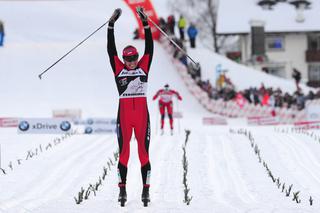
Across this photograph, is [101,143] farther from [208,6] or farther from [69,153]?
[208,6]

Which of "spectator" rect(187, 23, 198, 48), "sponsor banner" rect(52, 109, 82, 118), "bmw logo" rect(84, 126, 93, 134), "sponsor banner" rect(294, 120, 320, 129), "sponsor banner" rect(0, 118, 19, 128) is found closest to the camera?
"bmw logo" rect(84, 126, 93, 134)

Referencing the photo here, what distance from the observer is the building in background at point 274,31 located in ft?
166

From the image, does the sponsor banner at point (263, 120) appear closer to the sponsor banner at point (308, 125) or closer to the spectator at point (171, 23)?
the sponsor banner at point (308, 125)

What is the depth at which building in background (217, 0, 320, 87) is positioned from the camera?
166ft

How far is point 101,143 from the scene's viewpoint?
14.4m

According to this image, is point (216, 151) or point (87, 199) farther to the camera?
point (216, 151)

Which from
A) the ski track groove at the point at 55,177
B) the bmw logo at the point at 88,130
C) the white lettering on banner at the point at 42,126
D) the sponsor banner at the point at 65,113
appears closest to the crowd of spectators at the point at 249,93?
the sponsor banner at the point at 65,113

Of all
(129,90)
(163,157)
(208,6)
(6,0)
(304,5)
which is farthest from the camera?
(6,0)

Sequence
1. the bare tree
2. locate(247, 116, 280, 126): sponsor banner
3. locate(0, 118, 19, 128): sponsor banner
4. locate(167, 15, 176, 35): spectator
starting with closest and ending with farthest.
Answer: locate(0, 118, 19, 128): sponsor banner, locate(247, 116, 280, 126): sponsor banner, locate(167, 15, 176, 35): spectator, the bare tree

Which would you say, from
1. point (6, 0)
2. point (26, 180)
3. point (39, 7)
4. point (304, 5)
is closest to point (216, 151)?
point (26, 180)

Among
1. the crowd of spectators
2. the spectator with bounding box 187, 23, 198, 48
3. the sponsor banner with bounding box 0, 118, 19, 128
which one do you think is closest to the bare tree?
the spectator with bounding box 187, 23, 198, 48

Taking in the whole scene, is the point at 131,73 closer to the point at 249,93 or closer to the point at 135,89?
the point at 135,89

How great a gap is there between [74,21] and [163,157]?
227 feet

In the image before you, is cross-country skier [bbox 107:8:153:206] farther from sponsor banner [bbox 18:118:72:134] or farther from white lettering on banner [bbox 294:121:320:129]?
white lettering on banner [bbox 294:121:320:129]
